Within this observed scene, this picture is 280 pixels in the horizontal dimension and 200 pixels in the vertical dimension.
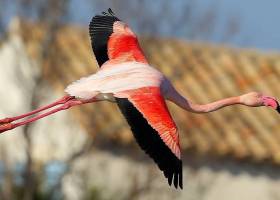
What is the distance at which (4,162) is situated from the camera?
1856 centimetres

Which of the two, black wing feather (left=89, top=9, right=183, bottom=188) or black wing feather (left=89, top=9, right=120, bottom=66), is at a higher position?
black wing feather (left=89, top=9, right=120, bottom=66)

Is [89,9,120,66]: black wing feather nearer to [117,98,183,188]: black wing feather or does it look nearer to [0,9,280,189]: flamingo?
[0,9,280,189]: flamingo

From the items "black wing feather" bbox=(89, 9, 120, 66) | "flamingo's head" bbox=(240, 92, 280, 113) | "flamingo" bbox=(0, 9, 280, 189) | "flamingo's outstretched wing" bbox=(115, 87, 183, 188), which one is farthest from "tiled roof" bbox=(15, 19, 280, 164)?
"flamingo's outstretched wing" bbox=(115, 87, 183, 188)

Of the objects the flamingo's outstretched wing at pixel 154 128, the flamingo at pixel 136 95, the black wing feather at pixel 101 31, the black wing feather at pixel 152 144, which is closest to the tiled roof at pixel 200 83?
the black wing feather at pixel 101 31

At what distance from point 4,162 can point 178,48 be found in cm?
405

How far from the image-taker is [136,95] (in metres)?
8.84

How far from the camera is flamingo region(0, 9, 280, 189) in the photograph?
28.1ft

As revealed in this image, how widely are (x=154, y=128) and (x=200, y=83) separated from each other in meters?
12.4

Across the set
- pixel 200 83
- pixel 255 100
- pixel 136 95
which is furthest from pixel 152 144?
pixel 200 83

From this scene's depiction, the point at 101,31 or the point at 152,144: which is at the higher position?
the point at 101,31

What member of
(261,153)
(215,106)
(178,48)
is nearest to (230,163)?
(261,153)

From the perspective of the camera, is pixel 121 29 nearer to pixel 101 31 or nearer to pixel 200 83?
pixel 101 31

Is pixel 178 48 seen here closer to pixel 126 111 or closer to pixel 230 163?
pixel 230 163

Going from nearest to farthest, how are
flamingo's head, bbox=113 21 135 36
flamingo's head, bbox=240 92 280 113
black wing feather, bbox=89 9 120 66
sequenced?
1. flamingo's head, bbox=240 92 280 113
2. black wing feather, bbox=89 9 120 66
3. flamingo's head, bbox=113 21 135 36
